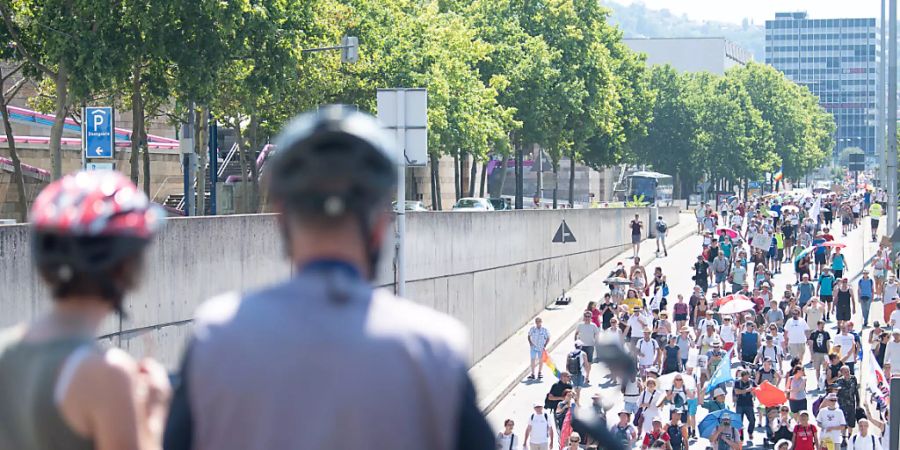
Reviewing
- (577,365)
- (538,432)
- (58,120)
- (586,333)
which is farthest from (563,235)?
(538,432)

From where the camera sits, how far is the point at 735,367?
90.9 ft

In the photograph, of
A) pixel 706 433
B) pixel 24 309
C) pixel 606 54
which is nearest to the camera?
pixel 24 309

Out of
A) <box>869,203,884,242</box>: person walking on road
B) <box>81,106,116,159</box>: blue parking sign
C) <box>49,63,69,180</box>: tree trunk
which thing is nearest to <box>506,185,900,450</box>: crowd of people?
<box>81,106,116,159</box>: blue parking sign

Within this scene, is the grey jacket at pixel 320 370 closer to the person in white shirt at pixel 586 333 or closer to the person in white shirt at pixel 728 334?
the person in white shirt at pixel 586 333

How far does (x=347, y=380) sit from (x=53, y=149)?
28.5 metres

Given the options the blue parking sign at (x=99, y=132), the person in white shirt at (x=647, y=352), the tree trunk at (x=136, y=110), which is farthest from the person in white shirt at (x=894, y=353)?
the tree trunk at (x=136, y=110)

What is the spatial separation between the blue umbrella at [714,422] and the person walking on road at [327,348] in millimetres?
18475

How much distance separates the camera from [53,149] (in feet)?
98.0

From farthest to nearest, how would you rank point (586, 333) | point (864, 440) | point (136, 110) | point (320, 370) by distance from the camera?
point (136, 110), point (586, 333), point (864, 440), point (320, 370)

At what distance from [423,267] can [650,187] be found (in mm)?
70841

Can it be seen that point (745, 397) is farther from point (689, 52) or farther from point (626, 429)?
point (689, 52)

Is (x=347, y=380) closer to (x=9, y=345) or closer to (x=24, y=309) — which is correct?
(x=9, y=345)

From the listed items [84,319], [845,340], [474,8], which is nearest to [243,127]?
[474,8]

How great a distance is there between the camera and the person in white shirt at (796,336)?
89.8 ft
